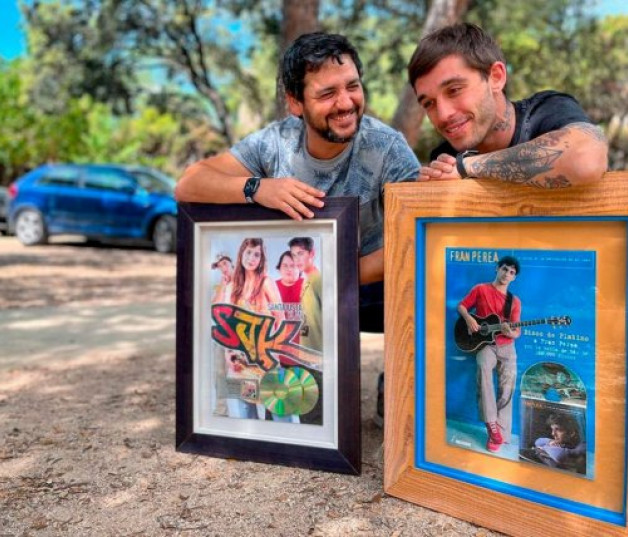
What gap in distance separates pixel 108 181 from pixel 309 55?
1007 cm

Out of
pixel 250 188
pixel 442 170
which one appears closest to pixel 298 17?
pixel 250 188

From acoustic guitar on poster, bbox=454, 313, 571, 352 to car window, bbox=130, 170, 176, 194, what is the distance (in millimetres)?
10256

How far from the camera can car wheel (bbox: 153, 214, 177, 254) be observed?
1145 centimetres

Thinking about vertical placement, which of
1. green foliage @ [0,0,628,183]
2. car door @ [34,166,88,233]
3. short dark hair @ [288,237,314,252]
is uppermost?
green foliage @ [0,0,628,183]

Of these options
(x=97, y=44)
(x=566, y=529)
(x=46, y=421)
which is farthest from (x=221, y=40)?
(x=566, y=529)

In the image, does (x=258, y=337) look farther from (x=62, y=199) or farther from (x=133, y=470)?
(x=62, y=199)

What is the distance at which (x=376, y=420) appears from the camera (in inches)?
119

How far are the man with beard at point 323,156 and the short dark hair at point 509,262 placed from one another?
55 cm

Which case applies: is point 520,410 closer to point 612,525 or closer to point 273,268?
point 612,525

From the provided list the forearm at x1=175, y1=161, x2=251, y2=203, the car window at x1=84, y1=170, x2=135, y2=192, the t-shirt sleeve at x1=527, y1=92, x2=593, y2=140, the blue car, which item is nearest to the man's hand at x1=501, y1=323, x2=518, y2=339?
the t-shirt sleeve at x1=527, y1=92, x2=593, y2=140

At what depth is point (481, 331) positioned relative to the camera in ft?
6.61

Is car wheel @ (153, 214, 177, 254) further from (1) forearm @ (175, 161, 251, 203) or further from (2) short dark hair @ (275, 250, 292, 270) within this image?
(2) short dark hair @ (275, 250, 292, 270)

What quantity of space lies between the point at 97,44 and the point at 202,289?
15799 mm

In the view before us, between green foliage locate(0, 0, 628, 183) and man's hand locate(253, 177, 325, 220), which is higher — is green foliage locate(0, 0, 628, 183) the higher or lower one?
the higher one
